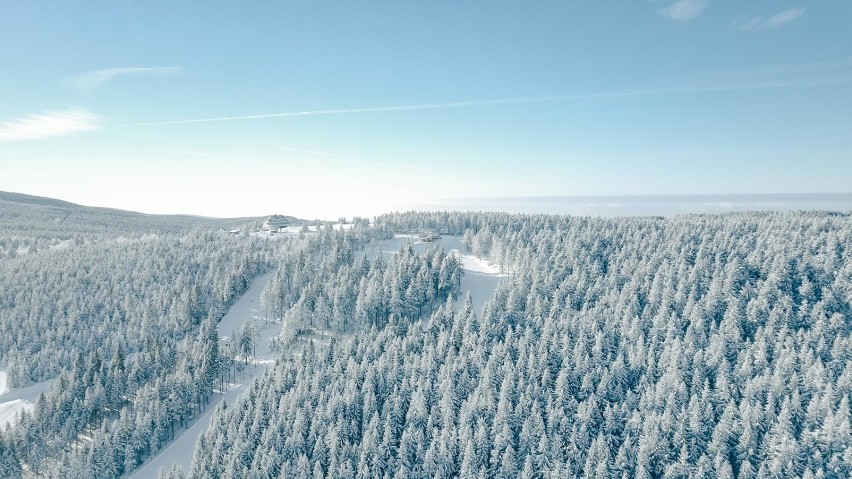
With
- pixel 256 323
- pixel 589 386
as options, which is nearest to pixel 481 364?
pixel 589 386

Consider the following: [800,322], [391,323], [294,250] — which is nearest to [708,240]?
[800,322]

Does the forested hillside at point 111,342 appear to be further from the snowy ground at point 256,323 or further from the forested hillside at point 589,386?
the forested hillside at point 589,386

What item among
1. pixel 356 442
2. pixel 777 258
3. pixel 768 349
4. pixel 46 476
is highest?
pixel 777 258

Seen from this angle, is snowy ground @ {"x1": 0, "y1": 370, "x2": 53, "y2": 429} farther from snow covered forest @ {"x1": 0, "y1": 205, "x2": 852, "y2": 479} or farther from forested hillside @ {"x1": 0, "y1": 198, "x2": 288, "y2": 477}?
snow covered forest @ {"x1": 0, "y1": 205, "x2": 852, "y2": 479}

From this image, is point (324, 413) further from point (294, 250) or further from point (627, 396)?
point (294, 250)

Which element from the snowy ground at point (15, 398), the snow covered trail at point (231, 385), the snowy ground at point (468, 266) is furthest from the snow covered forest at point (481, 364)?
the snowy ground at point (468, 266)

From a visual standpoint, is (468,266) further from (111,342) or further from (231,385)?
(111,342)
